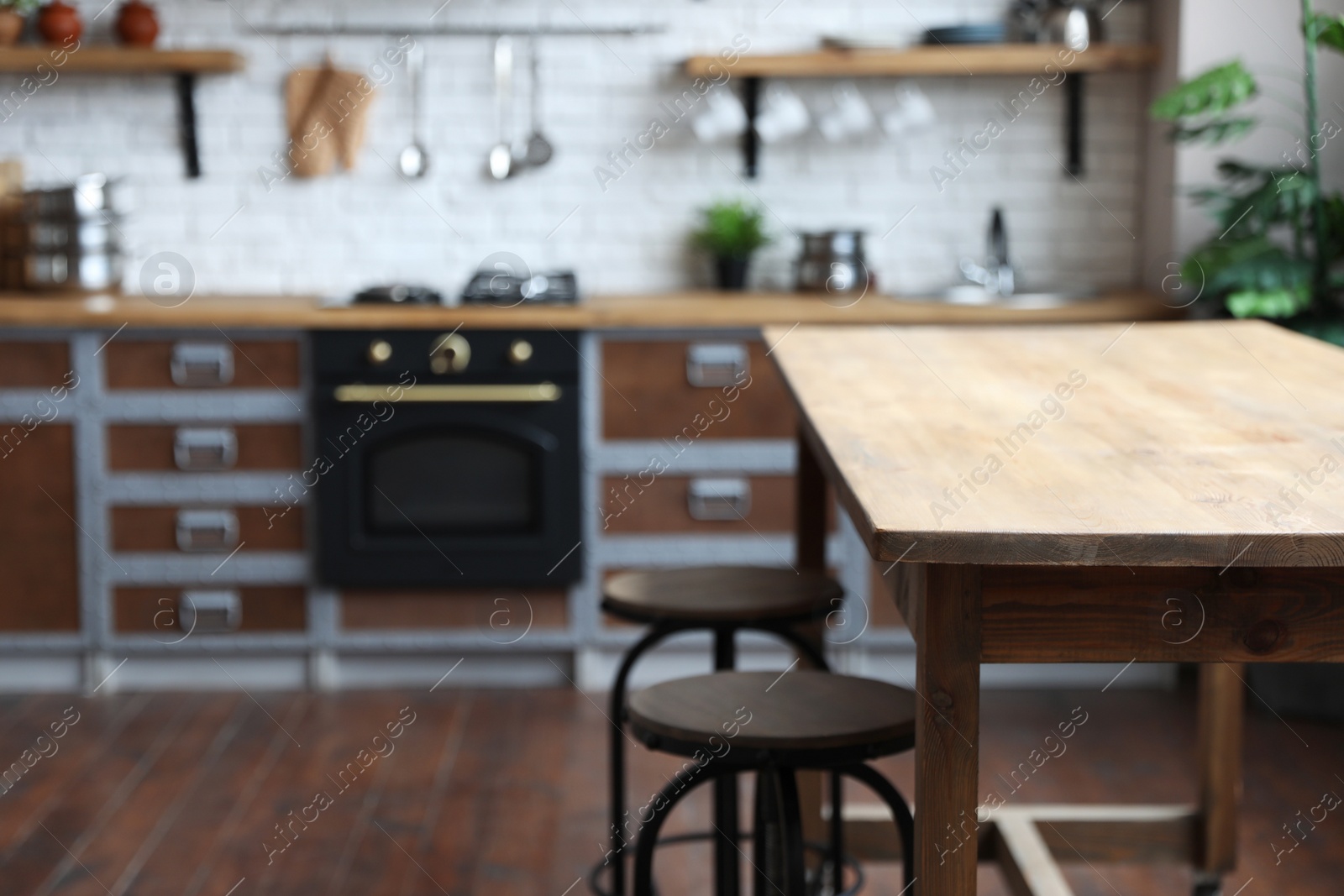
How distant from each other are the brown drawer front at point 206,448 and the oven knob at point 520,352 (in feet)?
1.97

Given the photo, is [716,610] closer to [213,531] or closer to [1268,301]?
[1268,301]

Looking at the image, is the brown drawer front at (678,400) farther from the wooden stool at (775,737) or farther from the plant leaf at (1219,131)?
the wooden stool at (775,737)

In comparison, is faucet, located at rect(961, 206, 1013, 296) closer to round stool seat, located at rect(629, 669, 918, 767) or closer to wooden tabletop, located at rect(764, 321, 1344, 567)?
wooden tabletop, located at rect(764, 321, 1344, 567)

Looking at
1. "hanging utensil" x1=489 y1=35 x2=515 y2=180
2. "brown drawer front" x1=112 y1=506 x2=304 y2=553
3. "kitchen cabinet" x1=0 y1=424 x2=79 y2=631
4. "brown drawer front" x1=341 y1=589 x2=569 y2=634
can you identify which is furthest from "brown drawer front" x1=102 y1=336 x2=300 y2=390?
"hanging utensil" x1=489 y1=35 x2=515 y2=180

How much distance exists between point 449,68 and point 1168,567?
3.59 m

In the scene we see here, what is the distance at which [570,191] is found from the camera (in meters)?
4.54

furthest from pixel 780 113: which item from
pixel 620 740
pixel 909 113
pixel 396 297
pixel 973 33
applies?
pixel 620 740

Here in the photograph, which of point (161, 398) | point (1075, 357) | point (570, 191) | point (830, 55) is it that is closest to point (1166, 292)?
point (830, 55)

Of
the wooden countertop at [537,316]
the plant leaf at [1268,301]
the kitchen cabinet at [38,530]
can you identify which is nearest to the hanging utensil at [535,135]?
the wooden countertop at [537,316]

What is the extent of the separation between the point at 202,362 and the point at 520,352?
2.70ft

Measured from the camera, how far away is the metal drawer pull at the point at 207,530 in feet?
12.9

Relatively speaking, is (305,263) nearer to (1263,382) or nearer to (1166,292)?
(1166,292)

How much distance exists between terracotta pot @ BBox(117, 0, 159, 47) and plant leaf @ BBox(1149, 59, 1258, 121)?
2772 millimetres

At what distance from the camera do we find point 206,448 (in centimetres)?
391
